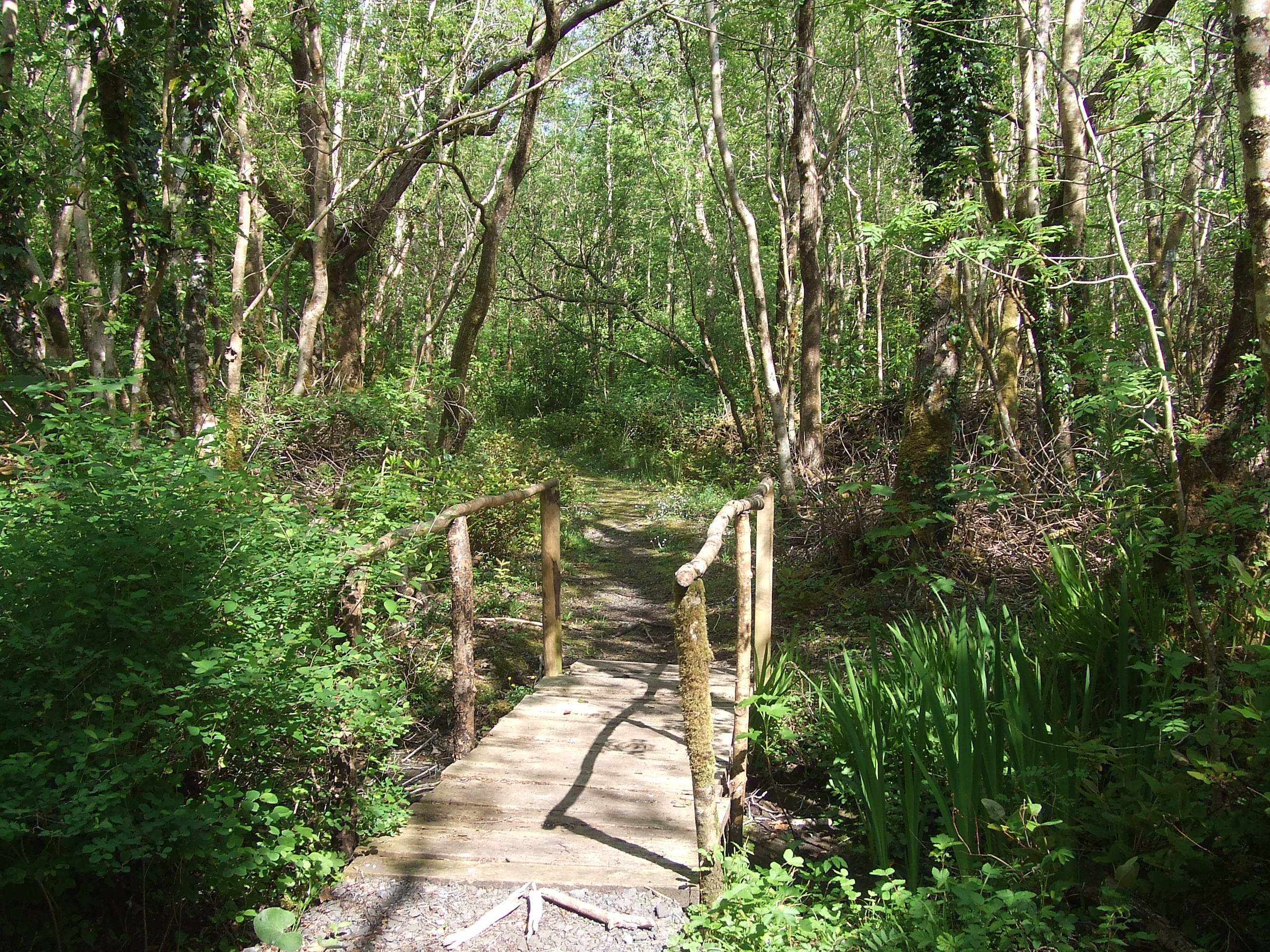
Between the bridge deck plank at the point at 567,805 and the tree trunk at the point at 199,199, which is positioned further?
the tree trunk at the point at 199,199

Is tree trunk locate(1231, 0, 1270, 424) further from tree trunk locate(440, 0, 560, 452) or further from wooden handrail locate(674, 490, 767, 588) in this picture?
tree trunk locate(440, 0, 560, 452)

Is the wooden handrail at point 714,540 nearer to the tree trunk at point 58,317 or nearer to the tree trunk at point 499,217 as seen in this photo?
the tree trunk at point 499,217

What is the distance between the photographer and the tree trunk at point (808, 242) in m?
8.75

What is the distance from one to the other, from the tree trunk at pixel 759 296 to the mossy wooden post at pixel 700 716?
6831 mm

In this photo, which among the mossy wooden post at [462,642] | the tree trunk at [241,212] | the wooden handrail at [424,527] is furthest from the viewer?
the tree trunk at [241,212]

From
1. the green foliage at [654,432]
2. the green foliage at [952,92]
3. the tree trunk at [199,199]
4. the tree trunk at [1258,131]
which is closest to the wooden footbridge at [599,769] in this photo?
the tree trunk at [1258,131]

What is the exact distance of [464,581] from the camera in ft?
13.5

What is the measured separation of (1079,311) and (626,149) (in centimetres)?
1123

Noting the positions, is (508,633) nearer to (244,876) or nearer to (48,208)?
(244,876)

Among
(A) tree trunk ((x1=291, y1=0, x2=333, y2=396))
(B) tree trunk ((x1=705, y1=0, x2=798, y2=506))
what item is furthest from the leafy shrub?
(A) tree trunk ((x1=291, y1=0, x2=333, y2=396))

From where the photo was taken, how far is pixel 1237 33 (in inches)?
117

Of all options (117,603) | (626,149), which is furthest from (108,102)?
(626,149)

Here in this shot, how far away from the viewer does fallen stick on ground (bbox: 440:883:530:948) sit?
261 centimetres

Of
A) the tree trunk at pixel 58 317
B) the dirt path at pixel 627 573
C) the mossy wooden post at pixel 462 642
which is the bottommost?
the dirt path at pixel 627 573
